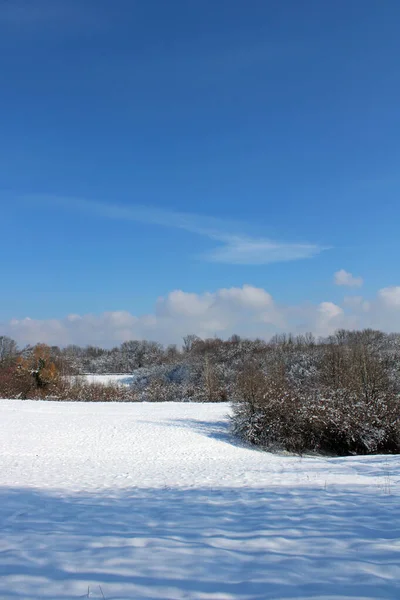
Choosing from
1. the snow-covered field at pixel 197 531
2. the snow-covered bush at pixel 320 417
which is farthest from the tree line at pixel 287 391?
the snow-covered field at pixel 197 531

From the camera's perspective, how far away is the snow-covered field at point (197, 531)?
13.0 ft

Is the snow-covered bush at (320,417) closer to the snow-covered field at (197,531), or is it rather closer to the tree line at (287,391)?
the tree line at (287,391)

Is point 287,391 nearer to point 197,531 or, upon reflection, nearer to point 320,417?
point 320,417

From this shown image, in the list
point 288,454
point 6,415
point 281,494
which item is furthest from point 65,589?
point 6,415

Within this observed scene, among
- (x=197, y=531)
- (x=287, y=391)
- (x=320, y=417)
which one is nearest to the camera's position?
(x=197, y=531)

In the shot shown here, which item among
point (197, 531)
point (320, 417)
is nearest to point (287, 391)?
point (320, 417)

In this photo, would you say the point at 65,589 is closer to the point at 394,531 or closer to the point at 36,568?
the point at 36,568

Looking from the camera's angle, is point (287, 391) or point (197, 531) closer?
point (197, 531)

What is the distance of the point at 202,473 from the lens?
13.0 metres

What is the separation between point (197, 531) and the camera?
5.92 m

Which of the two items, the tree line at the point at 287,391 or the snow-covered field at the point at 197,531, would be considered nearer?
the snow-covered field at the point at 197,531

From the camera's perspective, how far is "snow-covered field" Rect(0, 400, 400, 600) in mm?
3963

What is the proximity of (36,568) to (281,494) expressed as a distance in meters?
5.52

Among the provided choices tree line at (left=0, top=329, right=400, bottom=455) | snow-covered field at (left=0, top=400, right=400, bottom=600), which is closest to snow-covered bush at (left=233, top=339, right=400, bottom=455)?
tree line at (left=0, top=329, right=400, bottom=455)
